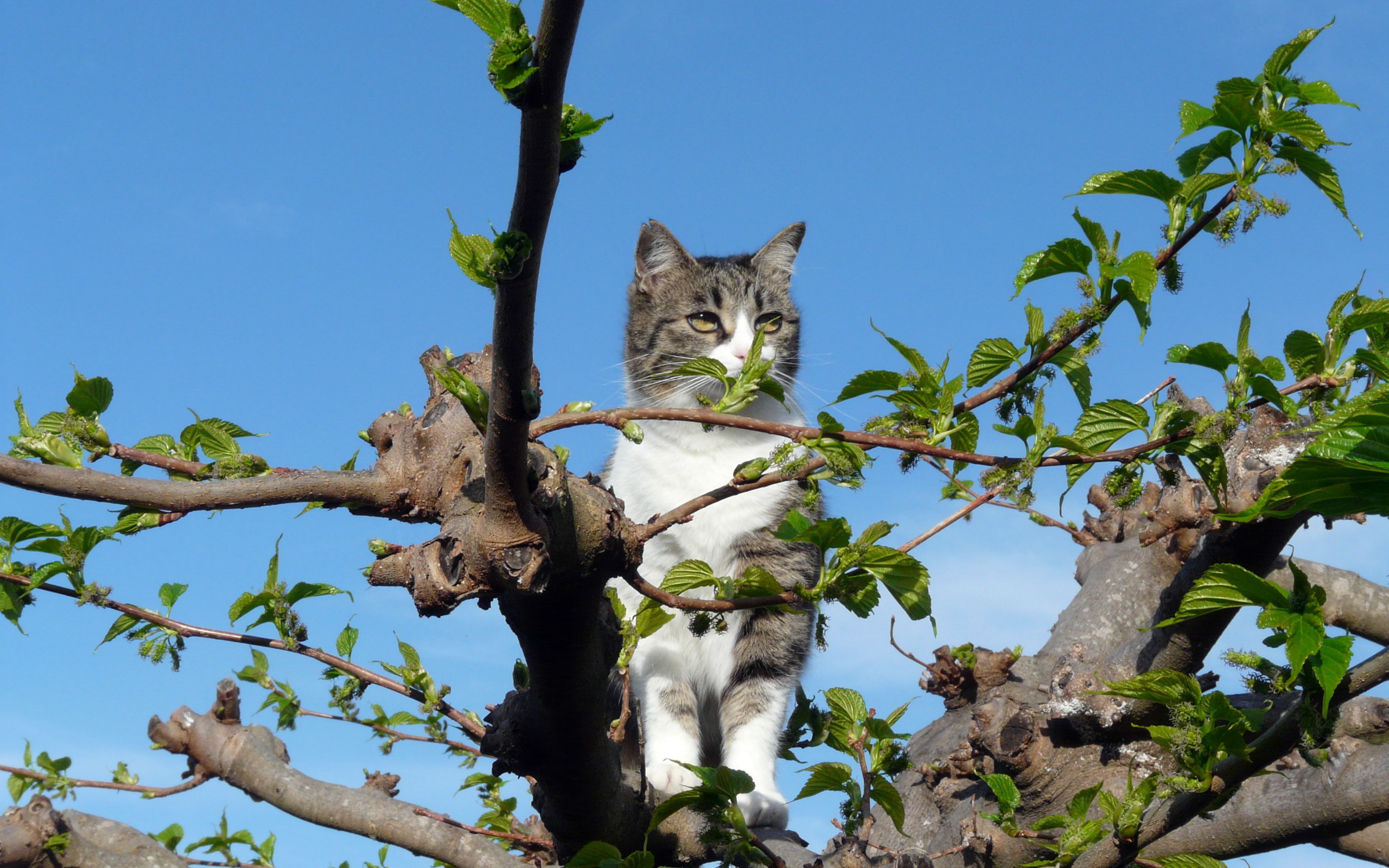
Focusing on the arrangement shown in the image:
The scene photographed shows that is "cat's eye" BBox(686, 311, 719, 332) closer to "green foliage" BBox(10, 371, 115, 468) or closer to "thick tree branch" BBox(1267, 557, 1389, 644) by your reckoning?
"thick tree branch" BBox(1267, 557, 1389, 644)

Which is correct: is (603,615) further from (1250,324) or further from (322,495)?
(1250,324)

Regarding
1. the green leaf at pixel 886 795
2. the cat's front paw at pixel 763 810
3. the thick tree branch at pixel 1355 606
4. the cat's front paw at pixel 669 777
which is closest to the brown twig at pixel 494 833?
the cat's front paw at pixel 669 777

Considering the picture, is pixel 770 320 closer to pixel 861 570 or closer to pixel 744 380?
pixel 744 380

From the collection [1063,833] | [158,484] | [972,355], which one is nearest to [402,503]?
[158,484]

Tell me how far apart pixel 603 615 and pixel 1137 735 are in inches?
71.8

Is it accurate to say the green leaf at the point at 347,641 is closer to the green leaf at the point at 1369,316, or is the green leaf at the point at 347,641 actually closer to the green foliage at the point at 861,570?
the green foliage at the point at 861,570

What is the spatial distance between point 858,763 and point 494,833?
1435 mm

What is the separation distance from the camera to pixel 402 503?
191 centimetres

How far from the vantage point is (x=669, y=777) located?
3512 millimetres

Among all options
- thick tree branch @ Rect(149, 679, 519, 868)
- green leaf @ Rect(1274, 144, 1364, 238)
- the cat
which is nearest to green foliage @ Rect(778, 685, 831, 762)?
the cat

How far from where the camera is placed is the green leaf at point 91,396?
1888 mm

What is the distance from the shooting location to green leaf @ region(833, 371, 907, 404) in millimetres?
1724

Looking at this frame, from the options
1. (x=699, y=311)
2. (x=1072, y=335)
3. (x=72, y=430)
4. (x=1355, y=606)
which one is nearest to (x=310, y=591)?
(x=72, y=430)

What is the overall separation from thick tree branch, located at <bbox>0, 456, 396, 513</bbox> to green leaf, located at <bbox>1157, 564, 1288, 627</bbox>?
143 cm
